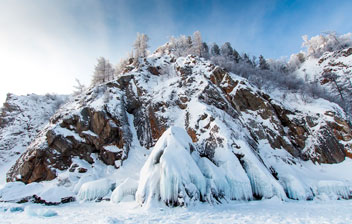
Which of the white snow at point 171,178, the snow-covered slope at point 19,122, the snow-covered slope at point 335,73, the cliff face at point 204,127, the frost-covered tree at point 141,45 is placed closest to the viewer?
the white snow at point 171,178

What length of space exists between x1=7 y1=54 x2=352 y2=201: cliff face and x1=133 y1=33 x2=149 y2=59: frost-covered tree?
2435cm

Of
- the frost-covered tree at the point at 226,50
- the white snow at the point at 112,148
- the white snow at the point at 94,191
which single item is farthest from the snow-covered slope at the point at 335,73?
the white snow at the point at 94,191

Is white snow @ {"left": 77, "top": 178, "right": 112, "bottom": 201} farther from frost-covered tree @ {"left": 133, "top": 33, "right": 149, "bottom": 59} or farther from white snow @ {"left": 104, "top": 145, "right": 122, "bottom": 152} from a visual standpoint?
frost-covered tree @ {"left": 133, "top": 33, "right": 149, "bottom": 59}

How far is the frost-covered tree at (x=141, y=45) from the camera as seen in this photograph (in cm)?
5088

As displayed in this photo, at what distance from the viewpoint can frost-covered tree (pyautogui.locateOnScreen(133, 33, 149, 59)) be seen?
167 feet

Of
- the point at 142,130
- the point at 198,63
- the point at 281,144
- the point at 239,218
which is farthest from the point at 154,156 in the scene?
the point at 198,63

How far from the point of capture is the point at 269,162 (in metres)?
18.5

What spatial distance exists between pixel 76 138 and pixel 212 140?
17142 millimetres

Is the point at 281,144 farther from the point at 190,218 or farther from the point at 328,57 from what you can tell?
the point at 328,57

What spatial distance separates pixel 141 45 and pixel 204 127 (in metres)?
40.9

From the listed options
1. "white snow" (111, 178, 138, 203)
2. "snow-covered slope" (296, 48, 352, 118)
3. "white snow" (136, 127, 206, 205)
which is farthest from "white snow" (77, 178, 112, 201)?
"snow-covered slope" (296, 48, 352, 118)

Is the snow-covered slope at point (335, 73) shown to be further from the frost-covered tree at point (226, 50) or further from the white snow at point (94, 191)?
the white snow at point (94, 191)

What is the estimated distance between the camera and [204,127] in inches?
784

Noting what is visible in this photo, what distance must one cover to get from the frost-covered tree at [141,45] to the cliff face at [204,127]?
2435 centimetres
